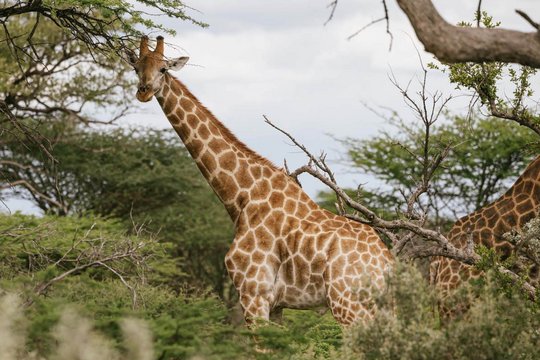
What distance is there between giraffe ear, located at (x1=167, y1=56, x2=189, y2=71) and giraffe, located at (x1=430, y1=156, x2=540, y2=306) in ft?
11.9

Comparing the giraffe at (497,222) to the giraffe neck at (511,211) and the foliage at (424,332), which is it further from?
the foliage at (424,332)

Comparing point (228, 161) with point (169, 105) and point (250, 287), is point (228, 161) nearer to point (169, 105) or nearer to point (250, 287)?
point (169, 105)

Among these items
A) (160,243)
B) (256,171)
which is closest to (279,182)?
(256,171)

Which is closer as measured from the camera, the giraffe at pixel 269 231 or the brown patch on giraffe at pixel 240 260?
the giraffe at pixel 269 231

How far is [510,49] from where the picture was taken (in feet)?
25.3

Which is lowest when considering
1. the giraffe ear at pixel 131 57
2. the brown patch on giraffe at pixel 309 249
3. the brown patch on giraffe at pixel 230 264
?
the brown patch on giraffe at pixel 230 264

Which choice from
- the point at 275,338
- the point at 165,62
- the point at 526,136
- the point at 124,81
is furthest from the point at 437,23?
the point at 124,81

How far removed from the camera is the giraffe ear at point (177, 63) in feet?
35.7

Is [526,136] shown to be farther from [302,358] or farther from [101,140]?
[302,358]

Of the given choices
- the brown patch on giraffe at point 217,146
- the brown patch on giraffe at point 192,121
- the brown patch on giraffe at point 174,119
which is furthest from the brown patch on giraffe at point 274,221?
the brown patch on giraffe at point 174,119

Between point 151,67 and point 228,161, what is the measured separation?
126 cm

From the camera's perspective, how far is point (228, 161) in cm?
1073

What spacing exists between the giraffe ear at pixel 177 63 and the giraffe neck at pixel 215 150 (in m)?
0.13

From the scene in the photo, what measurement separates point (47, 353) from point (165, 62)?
4.14m
